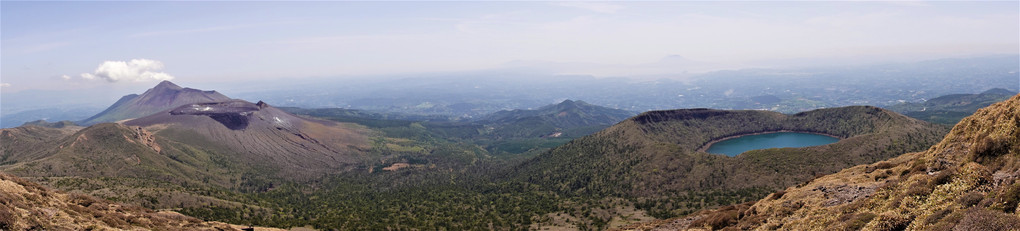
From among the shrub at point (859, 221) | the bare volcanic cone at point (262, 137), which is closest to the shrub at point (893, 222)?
the shrub at point (859, 221)

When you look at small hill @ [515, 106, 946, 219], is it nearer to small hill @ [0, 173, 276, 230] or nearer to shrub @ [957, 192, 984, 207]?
shrub @ [957, 192, 984, 207]

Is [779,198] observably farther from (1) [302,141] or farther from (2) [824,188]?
(1) [302,141]

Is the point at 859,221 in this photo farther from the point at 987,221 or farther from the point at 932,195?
the point at 987,221

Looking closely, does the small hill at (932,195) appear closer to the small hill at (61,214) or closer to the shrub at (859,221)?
the shrub at (859,221)

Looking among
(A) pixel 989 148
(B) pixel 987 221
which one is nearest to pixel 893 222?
(B) pixel 987 221

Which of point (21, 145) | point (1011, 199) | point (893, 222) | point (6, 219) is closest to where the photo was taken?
point (1011, 199)
